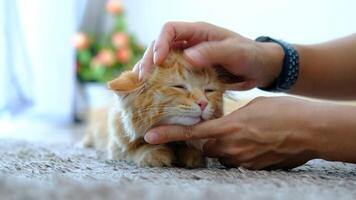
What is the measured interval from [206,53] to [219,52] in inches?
1.6

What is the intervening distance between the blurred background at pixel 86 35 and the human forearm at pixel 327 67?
38.1 inches

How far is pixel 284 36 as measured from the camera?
97.4 inches

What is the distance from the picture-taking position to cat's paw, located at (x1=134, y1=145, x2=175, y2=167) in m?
1.09

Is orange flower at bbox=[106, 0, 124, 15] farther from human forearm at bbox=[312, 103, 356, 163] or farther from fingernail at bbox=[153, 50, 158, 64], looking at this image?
human forearm at bbox=[312, 103, 356, 163]

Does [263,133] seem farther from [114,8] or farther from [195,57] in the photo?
[114,8]

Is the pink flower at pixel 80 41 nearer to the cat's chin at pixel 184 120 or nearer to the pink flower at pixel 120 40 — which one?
the pink flower at pixel 120 40

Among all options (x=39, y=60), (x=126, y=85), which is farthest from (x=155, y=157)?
(x=39, y=60)

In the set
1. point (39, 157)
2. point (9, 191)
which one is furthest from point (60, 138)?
point (9, 191)

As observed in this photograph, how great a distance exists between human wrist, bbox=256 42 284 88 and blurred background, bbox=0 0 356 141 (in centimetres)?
112

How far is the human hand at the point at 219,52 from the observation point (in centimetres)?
107

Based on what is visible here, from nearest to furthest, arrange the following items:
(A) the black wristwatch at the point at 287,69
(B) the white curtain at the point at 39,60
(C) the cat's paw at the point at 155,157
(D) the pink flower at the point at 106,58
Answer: (C) the cat's paw at the point at 155,157 < (A) the black wristwatch at the point at 287,69 < (B) the white curtain at the point at 39,60 < (D) the pink flower at the point at 106,58

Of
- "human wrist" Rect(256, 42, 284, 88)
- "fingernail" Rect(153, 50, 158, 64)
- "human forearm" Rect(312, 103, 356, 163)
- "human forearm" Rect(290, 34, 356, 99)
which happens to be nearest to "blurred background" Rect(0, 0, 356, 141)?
"human forearm" Rect(290, 34, 356, 99)

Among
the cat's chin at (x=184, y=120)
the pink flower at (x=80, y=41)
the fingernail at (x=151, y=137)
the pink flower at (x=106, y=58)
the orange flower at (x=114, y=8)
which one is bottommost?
the pink flower at (x=106, y=58)

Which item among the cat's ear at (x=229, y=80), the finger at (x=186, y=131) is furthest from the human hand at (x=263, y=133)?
the cat's ear at (x=229, y=80)
